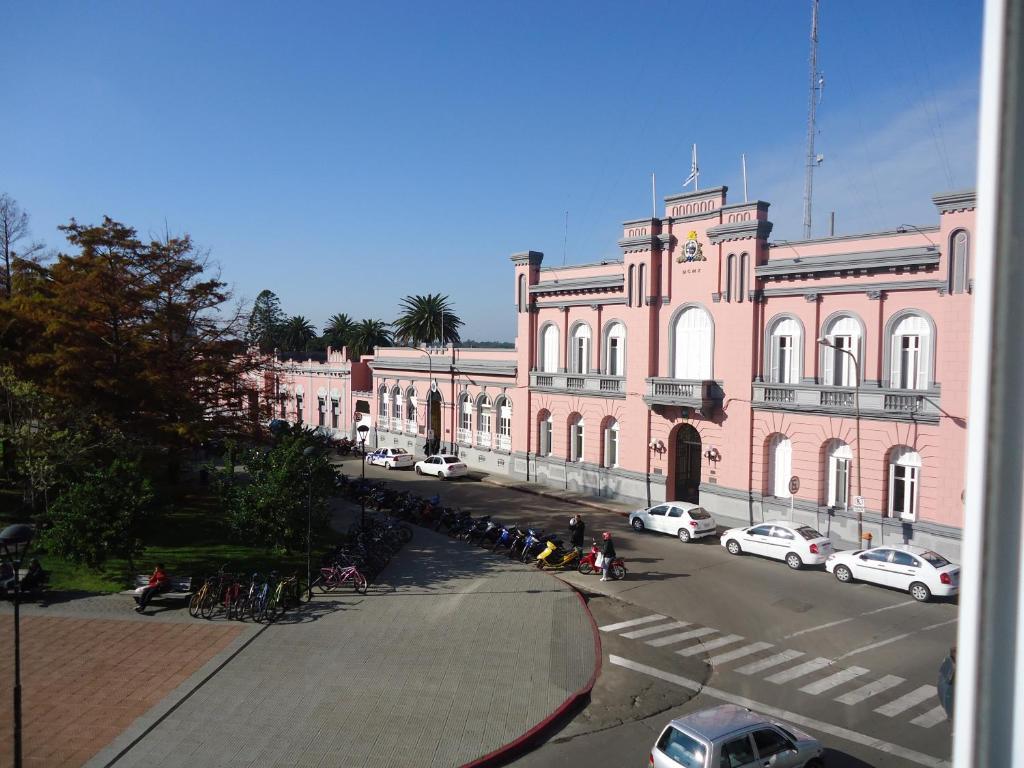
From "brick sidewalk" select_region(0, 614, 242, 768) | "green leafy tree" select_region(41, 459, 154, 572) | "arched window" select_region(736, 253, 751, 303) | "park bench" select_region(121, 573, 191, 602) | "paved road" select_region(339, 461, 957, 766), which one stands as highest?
"arched window" select_region(736, 253, 751, 303)

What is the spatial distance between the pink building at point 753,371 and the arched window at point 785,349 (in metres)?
0.05

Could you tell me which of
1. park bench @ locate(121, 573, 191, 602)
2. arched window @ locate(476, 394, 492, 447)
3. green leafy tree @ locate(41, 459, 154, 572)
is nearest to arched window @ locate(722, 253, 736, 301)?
arched window @ locate(476, 394, 492, 447)

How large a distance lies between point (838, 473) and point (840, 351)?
432 centimetres

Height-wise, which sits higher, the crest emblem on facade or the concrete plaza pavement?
the crest emblem on facade

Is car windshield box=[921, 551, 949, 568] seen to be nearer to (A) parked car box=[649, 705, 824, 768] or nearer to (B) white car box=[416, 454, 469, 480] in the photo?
(A) parked car box=[649, 705, 824, 768]

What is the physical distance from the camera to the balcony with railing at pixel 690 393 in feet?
96.4

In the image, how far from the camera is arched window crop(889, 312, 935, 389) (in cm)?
2375

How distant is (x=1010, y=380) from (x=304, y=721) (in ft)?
43.5

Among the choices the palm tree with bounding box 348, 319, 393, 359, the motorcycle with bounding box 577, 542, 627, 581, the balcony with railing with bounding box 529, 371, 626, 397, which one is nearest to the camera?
the motorcycle with bounding box 577, 542, 627, 581

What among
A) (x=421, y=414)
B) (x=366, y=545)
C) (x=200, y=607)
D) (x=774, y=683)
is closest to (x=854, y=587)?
(x=774, y=683)

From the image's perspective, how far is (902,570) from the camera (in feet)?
66.3

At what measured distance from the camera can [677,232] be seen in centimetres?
3119

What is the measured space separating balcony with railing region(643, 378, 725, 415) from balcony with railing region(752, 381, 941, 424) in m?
1.80

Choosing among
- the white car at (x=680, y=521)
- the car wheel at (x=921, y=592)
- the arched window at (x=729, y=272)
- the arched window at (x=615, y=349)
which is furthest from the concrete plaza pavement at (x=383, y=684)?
the arched window at (x=615, y=349)
